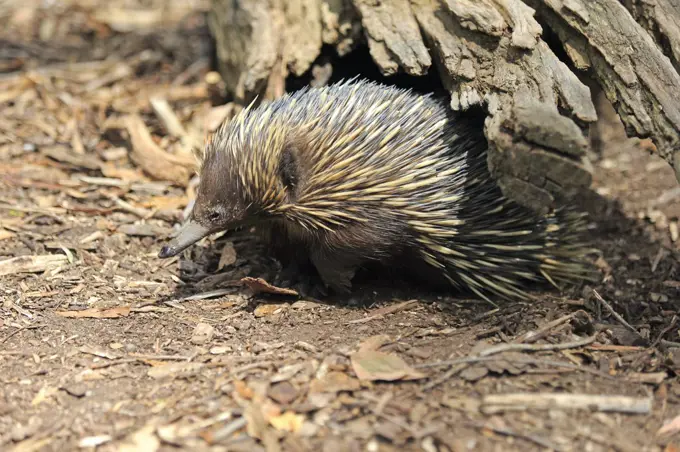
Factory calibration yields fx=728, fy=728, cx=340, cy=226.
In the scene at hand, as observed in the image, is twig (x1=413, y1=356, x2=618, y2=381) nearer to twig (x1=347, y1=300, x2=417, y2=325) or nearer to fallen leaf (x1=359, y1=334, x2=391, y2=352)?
fallen leaf (x1=359, y1=334, x2=391, y2=352)

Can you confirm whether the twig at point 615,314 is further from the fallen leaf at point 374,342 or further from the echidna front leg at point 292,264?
the echidna front leg at point 292,264

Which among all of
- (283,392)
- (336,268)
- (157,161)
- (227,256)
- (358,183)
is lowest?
(283,392)

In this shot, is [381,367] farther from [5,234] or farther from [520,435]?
[5,234]

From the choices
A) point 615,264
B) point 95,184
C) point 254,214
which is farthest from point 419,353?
point 95,184

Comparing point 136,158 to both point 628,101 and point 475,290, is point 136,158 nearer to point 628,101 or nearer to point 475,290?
point 475,290

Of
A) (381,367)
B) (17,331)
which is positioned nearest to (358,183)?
(381,367)

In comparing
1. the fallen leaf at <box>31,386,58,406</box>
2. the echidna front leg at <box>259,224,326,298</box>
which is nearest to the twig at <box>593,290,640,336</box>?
the echidna front leg at <box>259,224,326,298</box>

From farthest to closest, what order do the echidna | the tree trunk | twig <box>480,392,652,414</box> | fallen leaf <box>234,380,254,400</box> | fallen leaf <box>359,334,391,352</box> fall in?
the echidna < fallen leaf <box>359,334,391,352</box> < the tree trunk < fallen leaf <box>234,380,254,400</box> < twig <box>480,392,652,414</box>

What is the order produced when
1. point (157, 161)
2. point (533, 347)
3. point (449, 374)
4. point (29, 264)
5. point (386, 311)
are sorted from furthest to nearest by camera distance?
point (157, 161), point (29, 264), point (386, 311), point (533, 347), point (449, 374)
